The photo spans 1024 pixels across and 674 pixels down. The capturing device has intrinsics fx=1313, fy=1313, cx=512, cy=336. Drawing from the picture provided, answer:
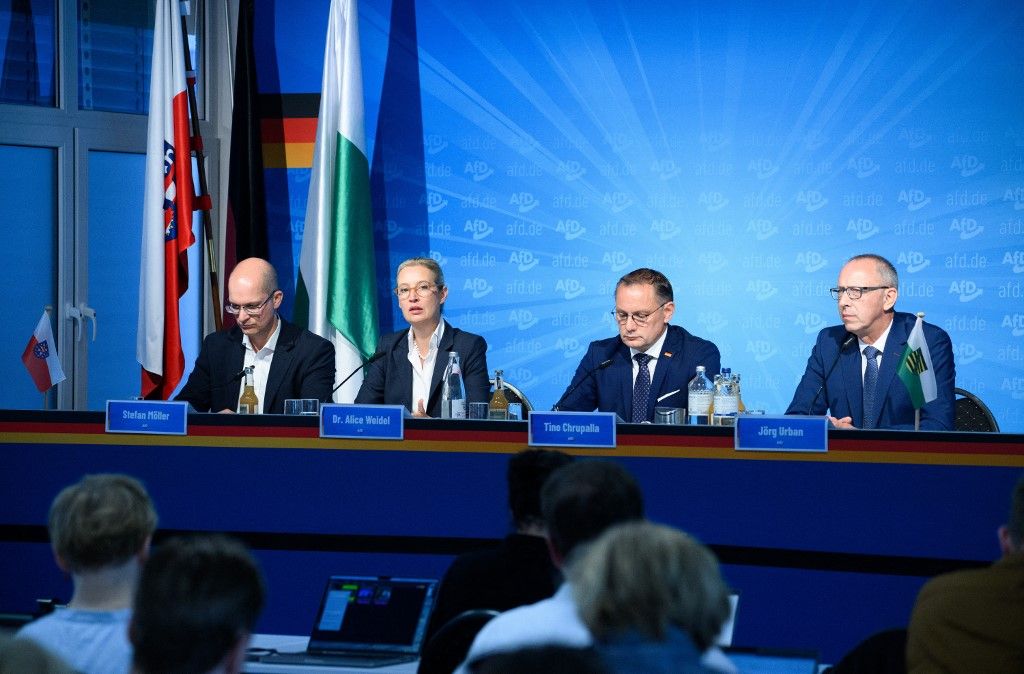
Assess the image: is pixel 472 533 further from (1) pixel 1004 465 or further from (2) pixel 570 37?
(2) pixel 570 37

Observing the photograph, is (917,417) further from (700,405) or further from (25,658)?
(25,658)

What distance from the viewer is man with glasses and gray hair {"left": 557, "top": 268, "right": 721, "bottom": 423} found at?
4.54 meters

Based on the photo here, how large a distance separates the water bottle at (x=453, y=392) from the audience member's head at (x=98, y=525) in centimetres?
222

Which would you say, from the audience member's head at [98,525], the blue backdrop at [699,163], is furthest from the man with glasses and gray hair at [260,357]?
the audience member's head at [98,525]

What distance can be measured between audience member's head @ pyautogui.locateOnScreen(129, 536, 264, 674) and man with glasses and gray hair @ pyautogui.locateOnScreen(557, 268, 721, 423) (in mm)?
3074

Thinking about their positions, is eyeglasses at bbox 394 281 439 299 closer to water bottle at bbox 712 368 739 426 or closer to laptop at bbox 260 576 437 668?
water bottle at bbox 712 368 739 426

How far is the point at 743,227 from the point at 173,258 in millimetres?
2595

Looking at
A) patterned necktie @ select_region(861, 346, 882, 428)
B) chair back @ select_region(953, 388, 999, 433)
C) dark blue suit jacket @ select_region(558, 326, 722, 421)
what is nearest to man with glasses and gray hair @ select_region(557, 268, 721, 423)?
dark blue suit jacket @ select_region(558, 326, 722, 421)

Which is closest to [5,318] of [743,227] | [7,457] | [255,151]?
[255,151]

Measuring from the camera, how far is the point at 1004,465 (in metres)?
3.58

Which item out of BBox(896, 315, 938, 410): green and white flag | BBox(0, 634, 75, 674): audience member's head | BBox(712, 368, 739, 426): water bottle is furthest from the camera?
BBox(712, 368, 739, 426): water bottle

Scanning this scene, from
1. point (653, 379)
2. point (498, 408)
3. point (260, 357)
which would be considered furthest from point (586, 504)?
point (260, 357)

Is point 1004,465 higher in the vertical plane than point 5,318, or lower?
lower

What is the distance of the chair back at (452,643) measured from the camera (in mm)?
2316
